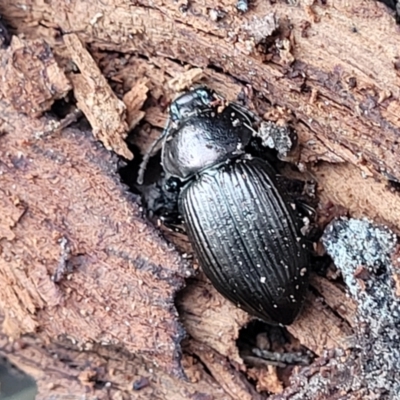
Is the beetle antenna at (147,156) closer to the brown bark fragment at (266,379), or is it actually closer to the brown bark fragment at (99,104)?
the brown bark fragment at (99,104)

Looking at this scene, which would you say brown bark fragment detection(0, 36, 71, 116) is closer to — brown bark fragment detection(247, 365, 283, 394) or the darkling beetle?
the darkling beetle

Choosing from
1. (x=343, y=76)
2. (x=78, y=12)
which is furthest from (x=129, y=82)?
(x=343, y=76)

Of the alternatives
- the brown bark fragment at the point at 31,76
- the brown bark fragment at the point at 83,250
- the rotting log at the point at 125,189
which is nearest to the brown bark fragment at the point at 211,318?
the rotting log at the point at 125,189

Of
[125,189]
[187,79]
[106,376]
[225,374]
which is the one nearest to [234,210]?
[125,189]

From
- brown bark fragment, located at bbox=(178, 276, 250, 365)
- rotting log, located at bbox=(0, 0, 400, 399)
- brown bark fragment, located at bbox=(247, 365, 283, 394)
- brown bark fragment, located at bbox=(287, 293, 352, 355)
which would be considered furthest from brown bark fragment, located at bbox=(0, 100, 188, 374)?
brown bark fragment, located at bbox=(287, 293, 352, 355)

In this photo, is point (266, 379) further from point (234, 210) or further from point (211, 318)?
point (234, 210)

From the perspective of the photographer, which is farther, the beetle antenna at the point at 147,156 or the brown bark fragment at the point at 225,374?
the beetle antenna at the point at 147,156

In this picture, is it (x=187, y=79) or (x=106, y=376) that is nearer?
(x=187, y=79)
